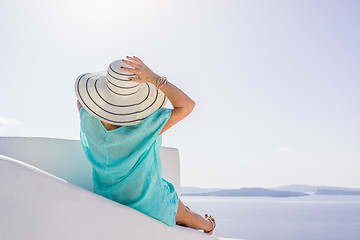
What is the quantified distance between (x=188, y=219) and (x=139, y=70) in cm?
86

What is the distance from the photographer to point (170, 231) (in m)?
1.53

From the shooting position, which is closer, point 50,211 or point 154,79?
point 50,211

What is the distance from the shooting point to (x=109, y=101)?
51.8 inches

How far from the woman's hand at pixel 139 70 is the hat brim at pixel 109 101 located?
0.06 meters

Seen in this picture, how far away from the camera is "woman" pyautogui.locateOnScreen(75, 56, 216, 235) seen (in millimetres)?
1299

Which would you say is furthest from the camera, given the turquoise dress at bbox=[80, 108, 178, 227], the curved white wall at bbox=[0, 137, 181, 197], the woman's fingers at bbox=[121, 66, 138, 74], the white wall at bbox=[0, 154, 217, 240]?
the curved white wall at bbox=[0, 137, 181, 197]

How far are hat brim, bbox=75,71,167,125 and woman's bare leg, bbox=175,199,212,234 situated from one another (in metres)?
0.58

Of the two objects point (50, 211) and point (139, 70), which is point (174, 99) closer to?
point (139, 70)

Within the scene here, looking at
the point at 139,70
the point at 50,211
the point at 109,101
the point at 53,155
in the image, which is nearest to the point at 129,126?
the point at 109,101

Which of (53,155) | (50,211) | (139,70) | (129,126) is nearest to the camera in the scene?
(50,211)

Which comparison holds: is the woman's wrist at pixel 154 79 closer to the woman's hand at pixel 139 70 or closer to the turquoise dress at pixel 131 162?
the woman's hand at pixel 139 70

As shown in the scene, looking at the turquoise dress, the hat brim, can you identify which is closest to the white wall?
the turquoise dress

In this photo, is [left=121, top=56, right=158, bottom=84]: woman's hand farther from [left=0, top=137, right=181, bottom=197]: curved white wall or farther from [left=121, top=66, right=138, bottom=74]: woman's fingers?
[left=0, top=137, right=181, bottom=197]: curved white wall

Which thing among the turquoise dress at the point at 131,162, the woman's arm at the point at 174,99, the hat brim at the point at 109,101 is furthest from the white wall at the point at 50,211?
the woman's arm at the point at 174,99
